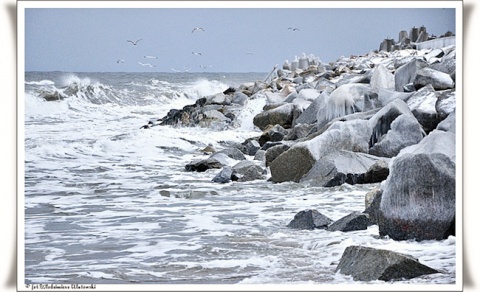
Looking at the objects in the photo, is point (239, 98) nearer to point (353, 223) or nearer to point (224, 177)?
point (224, 177)

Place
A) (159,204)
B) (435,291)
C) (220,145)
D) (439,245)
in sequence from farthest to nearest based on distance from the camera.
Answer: (220,145)
(159,204)
(439,245)
(435,291)

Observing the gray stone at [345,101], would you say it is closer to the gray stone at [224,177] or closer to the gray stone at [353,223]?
the gray stone at [224,177]

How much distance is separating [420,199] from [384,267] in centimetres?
57

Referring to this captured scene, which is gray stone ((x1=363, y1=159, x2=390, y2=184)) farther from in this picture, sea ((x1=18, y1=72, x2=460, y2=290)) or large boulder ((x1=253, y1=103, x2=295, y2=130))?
large boulder ((x1=253, y1=103, x2=295, y2=130))

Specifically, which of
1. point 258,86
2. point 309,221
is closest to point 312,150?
→ point 309,221

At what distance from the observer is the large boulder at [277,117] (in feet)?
26.6

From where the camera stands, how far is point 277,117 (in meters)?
8.29

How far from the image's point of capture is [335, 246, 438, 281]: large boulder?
2.81 metres

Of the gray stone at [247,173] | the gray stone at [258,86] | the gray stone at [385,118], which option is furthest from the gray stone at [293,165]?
the gray stone at [258,86]
